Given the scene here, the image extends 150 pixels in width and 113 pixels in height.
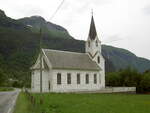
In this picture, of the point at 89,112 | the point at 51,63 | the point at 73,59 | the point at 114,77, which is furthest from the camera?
the point at 114,77

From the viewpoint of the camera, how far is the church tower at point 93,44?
64.6 metres

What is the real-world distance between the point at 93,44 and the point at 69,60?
9.98 m

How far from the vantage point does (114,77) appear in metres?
72.1

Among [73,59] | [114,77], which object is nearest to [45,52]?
[73,59]

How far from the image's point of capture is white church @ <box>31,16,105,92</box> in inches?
2088

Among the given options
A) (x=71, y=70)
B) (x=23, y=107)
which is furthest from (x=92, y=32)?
(x=23, y=107)

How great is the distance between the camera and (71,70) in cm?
5594

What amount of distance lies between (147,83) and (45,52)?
80.5 ft

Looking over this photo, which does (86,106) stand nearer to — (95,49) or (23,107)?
(23,107)

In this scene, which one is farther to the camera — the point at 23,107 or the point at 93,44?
the point at 93,44

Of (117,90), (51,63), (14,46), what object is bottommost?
(117,90)

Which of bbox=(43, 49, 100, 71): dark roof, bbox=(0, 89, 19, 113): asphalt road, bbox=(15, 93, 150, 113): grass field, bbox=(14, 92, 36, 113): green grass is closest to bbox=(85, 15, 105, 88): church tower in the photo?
bbox=(43, 49, 100, 71): dark roof

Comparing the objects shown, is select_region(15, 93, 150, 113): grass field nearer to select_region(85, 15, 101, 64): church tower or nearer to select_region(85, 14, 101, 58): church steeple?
select_region(85, 15, 101, 64): church tower

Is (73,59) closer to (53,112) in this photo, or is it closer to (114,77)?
(114,77)
